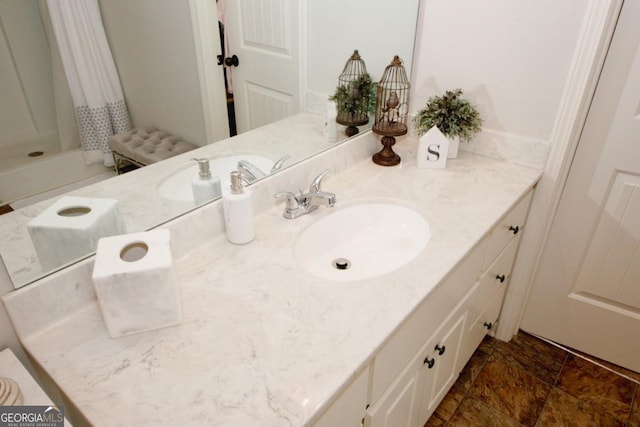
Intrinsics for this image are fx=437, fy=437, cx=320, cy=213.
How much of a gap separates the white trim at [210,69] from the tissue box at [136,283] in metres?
0.38

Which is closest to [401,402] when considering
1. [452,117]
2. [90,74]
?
[452,117]

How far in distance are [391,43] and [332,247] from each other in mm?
855

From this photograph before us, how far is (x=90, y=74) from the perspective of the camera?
2.90ft

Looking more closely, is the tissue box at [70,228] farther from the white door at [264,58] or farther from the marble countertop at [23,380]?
the white door at [264,58]

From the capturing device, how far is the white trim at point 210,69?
105cm

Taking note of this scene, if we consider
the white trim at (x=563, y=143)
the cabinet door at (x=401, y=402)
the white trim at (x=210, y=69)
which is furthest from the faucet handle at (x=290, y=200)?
the white trim at (x=563, y=143)

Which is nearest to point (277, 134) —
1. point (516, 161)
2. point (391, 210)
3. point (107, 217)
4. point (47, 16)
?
point (391, 210)

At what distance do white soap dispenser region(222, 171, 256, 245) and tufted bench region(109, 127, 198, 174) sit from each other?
6.3 inches

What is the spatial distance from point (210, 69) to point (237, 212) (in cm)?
37

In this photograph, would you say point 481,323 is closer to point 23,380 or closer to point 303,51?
point 303,51

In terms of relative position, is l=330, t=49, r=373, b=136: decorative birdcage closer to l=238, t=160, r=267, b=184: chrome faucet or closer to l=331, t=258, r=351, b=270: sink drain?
l=238, t=160, r=267, b=184: chrome faucet

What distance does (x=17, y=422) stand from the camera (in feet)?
2.27

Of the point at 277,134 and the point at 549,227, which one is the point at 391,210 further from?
the point at 549,227

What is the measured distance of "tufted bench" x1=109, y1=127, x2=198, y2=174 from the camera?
38.3 inches
